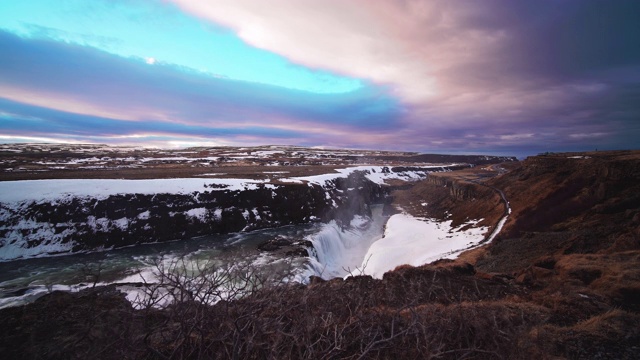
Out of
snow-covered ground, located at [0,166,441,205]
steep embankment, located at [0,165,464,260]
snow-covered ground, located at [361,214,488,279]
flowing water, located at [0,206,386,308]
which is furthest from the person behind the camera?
snow-covered ground, located at [0,166,441,205]

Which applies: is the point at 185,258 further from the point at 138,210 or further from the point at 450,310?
the point at 450,310

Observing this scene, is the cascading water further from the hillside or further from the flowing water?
the hillside

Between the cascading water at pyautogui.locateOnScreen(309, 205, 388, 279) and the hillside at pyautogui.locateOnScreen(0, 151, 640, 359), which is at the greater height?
the hillside at pyautogui.locateOnScreen(0, 151, 640, 359)

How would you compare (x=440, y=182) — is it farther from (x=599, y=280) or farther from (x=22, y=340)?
(x=22, y=340)

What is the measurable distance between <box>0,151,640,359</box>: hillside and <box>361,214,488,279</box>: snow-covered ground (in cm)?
288

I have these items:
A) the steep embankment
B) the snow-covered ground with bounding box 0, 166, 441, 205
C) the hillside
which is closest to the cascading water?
the steep embankment

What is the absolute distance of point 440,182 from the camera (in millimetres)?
62062

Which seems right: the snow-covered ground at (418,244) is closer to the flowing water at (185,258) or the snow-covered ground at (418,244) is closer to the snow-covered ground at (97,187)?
the flowing water at (185,258)

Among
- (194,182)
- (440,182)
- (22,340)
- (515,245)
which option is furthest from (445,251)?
(440,182)

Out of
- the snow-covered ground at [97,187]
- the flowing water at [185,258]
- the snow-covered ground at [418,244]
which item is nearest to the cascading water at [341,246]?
the flowing water at [185,258]

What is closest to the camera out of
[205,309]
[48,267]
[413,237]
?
[205,309]

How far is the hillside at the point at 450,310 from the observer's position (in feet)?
15.3

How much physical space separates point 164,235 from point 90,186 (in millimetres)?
9459

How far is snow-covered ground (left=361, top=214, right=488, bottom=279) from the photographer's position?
24.2m
